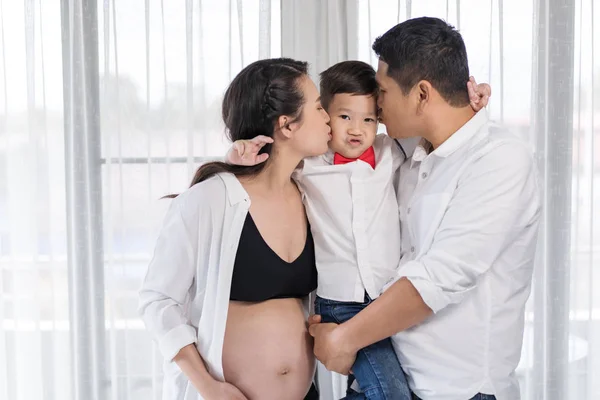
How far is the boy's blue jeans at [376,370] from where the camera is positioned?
1.63 m

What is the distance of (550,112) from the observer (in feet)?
8.84

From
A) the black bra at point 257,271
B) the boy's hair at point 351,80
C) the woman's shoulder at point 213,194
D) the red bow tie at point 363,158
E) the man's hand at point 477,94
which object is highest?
the boy's hair at point 351,80

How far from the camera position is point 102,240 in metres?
2.78

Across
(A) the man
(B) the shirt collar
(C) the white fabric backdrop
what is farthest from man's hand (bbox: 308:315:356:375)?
(C) the white fabric backdrop

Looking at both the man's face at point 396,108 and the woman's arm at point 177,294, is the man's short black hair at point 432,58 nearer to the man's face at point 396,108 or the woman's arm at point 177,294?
the man's face at point 396,108

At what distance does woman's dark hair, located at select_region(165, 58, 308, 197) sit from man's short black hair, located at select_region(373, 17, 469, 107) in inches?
10.0

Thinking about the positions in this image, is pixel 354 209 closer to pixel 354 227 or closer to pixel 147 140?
pixel 354 227

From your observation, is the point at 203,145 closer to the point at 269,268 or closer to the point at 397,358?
the point at 269,268

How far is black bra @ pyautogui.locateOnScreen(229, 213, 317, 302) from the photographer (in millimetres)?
1706

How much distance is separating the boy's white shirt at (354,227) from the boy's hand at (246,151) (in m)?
0.17

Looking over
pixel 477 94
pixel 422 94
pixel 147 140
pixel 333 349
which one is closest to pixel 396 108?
pixel 422 94

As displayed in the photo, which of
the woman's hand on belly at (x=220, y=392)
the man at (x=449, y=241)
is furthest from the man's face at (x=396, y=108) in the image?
the woman's hand on belly at (x=220, y=392)

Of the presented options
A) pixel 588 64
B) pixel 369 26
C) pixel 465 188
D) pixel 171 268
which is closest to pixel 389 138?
pixel 465 188

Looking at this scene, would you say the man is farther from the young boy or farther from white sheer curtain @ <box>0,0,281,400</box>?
white sheer curtain @ <box>0,0,281,400</box>
